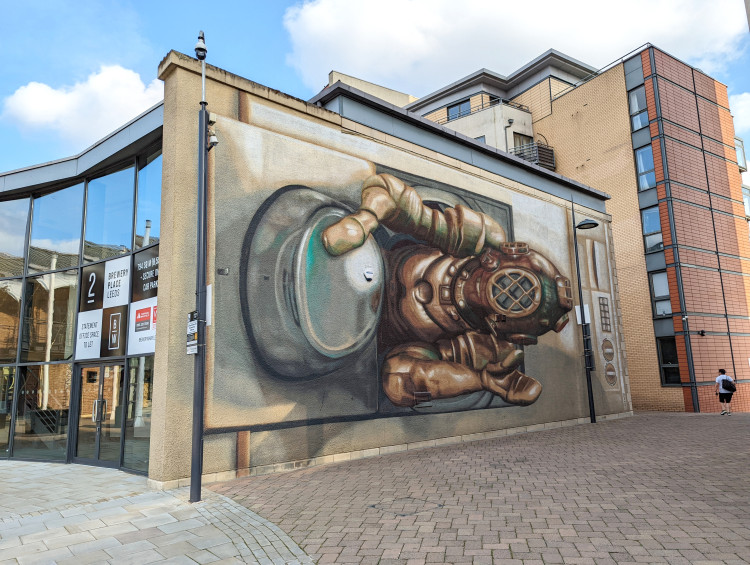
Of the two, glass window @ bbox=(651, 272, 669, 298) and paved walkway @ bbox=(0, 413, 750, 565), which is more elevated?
glass window @ bbox=(651, 272, 669, 298)

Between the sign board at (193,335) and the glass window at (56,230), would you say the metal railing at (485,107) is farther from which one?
the sign board at (193,335)

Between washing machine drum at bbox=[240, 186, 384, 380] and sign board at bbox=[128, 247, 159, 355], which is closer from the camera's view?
washing machine drum at bbox=[240, 186, 384, 380]

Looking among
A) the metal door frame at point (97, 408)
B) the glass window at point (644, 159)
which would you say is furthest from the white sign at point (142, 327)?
the glass window at point (644, 159)

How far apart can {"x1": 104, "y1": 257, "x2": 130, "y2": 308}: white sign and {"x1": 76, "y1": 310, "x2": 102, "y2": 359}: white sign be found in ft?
1.46

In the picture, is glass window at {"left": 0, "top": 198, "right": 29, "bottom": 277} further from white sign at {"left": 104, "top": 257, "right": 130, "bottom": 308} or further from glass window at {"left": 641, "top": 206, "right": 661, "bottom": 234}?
glass window at {"left": 641, "top": 206, "right": 661, "bottom": 234}

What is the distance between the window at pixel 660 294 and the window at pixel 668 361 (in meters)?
1.19

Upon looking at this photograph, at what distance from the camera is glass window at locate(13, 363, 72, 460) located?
10.8 meters

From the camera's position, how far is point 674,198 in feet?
73.8

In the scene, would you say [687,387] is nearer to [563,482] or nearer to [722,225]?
[722,225]

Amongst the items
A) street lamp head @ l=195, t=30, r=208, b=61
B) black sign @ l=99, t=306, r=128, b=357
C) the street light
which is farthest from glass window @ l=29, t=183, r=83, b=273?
the street light

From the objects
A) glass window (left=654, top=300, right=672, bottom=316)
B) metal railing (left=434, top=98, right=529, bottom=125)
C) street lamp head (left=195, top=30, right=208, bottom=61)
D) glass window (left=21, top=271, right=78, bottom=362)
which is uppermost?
metal railing (left=434, top=98, right=529, bottom=125)

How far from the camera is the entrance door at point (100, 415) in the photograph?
9844 millimetres

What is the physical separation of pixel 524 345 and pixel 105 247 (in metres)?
10.6

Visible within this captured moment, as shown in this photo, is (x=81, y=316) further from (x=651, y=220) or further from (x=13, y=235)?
(x=651, y=220)
